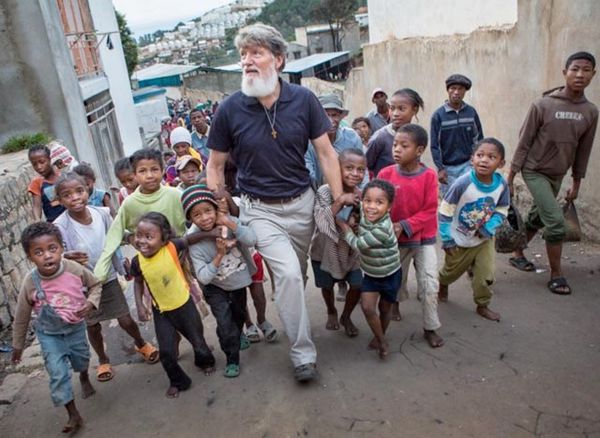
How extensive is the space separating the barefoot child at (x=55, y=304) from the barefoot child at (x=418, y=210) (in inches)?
79.2

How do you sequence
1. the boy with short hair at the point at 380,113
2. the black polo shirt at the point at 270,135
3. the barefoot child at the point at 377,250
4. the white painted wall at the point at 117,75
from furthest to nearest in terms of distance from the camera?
the white painted wall at the point at 117,75 < the boy with short hair at the point at 380,113 < the black polo shirt at the point at 270,135 < the barefoot child at the point at 377,250

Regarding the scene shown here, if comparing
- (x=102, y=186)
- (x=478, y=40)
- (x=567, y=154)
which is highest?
(x=478, y=40)

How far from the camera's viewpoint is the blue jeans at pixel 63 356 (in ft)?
9.14

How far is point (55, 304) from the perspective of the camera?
283 cm

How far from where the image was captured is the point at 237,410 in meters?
2.88

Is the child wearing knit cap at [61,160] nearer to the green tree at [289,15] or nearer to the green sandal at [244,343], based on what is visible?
the green sandal at [244,343]

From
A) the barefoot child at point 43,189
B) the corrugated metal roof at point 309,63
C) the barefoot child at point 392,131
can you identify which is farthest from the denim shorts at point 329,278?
the corrugated metal roof at point 309,63

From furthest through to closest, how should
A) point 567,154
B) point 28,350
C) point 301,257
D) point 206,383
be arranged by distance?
point 28,350, point 567,154, point 301,257, point 206,383

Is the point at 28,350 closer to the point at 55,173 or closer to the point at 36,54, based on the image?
the point at 55,173

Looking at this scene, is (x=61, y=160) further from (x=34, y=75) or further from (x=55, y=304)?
(x=34, y=75)

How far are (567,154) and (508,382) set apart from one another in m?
2.03

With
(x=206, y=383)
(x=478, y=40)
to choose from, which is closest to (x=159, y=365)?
(x=206, y=383)

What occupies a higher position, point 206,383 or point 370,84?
A: point 370,84

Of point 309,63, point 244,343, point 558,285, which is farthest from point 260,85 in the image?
point 309,63
